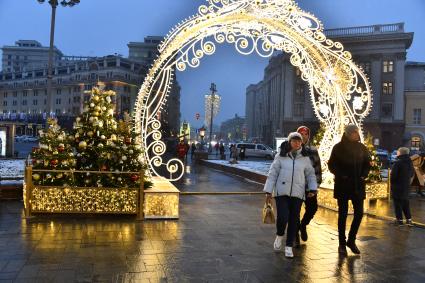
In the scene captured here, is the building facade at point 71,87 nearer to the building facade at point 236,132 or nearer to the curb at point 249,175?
the building facade at point 236,132

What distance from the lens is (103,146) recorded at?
8.47 m

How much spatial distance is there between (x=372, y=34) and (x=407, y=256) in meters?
53.3

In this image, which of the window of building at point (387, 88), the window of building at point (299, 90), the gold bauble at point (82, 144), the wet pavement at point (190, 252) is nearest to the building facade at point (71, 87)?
the window of building at point (299, 90)

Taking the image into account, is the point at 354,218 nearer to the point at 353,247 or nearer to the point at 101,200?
the point at 353,247

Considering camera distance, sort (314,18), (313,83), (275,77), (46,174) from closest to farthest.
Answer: (46,174), (314,18), (313,83), (275,77)

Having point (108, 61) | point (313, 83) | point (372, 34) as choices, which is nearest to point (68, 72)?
point (108, 61)

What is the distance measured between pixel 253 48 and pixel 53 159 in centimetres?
519

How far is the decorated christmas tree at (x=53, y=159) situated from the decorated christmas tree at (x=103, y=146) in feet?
0.78

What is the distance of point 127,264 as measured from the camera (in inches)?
214

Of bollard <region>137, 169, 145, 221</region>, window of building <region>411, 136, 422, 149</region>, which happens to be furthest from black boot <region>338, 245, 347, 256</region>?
window of building <region>411, 136, 422, 149</region>

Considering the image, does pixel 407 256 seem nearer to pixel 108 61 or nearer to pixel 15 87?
pixel 108 61

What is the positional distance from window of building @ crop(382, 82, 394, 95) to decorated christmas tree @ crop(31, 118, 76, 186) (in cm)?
5267

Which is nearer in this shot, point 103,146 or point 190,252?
point 190,252

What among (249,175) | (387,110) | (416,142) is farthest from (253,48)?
(416,142)
